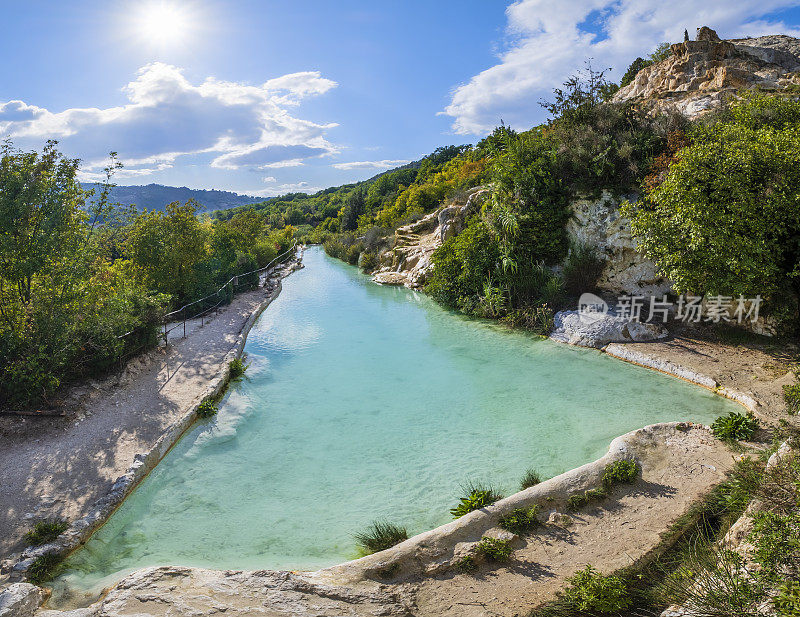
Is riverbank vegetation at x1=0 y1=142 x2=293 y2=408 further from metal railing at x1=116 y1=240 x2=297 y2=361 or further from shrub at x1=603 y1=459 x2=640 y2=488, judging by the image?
shrub at x1=603 y1=459 x2=640 y2=488

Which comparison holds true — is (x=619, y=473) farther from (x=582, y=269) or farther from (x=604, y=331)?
(x=582, y=269)

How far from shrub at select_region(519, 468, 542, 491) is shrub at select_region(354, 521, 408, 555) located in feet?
6.40

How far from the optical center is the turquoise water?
6.04 m

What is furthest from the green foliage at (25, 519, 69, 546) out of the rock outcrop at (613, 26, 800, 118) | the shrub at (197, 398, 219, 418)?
the rock outcrop at (613, 26, 800, 118)

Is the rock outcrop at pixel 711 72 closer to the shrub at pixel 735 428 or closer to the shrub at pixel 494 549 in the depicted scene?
the shrub at pixel 735 428

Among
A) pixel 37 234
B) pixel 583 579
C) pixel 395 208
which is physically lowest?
pixel 583 579

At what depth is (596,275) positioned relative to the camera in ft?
47.8

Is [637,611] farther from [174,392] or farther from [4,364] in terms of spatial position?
[4,364]

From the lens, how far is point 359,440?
848cm

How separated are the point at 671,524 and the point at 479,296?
461 inches

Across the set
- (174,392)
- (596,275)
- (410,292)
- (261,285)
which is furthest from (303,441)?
(261,285)

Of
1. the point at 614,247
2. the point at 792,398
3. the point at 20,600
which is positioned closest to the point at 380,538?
the point at 20,600

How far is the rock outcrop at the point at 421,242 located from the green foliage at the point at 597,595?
16.9m

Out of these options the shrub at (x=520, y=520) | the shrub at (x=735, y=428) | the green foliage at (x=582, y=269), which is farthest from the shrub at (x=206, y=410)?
the green foliage at (x=582, y=269)
